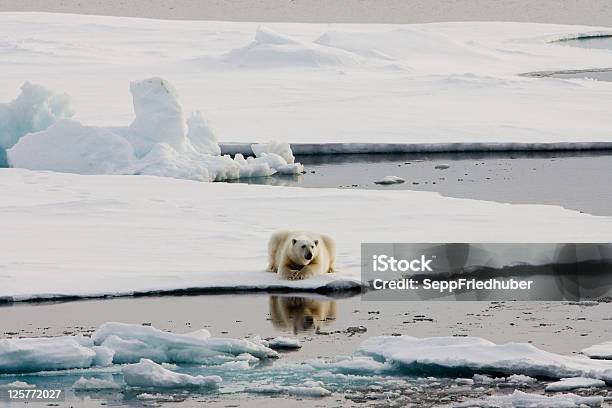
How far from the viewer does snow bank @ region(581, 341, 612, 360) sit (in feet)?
25.6

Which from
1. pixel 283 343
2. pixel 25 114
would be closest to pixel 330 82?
pixel 25 114

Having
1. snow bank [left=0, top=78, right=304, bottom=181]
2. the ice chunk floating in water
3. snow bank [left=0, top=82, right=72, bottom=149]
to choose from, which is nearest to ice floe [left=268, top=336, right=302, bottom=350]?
snow bank [left=0, top=78, right=304, bottom=181]

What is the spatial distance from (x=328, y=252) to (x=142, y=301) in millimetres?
1555

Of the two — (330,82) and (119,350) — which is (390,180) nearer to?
(119,350)

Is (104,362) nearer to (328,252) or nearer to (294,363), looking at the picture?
(294,363)

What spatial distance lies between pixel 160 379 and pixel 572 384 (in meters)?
2.26

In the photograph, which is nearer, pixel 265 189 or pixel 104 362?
pixel 104 362

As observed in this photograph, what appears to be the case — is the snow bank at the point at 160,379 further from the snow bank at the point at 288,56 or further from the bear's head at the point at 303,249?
the snow bank at the point at 288,56

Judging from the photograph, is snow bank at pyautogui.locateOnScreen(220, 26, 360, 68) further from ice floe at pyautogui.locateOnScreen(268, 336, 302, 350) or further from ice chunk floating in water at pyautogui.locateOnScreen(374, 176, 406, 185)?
ice floe at pyautogui.locateOnScreen(268, 336, 302, 350)

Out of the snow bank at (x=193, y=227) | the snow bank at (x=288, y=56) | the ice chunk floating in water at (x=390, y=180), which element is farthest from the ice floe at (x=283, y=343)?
the snow bank at (x=288, y=56)

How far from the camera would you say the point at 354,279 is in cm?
998

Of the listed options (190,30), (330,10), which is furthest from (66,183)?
(330,10)

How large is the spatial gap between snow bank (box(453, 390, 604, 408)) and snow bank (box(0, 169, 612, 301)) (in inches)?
123

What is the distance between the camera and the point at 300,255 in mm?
9859
